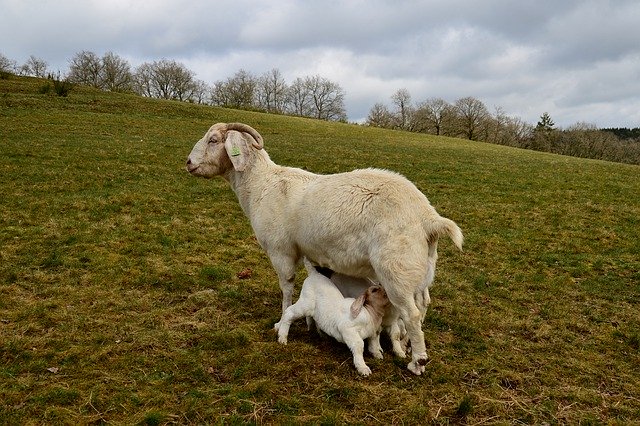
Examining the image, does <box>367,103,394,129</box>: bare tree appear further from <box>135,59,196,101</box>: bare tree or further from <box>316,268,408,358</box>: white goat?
<box>316,268,408,358</box>: white goat

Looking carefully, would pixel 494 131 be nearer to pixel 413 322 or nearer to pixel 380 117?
pixel 380 117

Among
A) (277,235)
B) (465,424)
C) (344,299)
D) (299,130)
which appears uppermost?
(299,130)

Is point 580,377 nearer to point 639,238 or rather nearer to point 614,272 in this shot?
point 614,272

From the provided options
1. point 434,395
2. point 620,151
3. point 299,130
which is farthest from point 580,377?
point 620,151

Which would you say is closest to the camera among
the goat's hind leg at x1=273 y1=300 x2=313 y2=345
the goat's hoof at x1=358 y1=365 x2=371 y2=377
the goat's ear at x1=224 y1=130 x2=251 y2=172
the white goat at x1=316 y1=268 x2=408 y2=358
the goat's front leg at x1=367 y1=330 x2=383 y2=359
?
the goat's hoof at x1=358 y1=365 x2=371 y2=377

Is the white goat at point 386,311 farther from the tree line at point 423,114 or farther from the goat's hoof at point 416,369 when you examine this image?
the tree line at point 423,114

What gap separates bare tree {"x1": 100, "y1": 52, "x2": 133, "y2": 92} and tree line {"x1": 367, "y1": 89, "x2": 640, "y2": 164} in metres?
46.1

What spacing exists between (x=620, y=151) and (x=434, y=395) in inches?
4079

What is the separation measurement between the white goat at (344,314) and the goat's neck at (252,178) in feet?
5.62

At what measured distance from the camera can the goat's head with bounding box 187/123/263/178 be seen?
289 inches

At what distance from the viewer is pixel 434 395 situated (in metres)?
5.26

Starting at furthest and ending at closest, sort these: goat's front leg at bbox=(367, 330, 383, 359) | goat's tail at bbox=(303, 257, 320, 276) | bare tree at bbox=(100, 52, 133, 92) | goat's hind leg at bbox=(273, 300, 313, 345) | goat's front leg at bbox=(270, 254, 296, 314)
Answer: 1. bare tree at bbox=(100, 52, 133, 92)
2. goat's front leg at bbox=(270, 254, 296, 314)
3. goat's tail at bbox=(303, 257, 320, 276)
4. goat's hind leg at bbox=(273, 300, 313, 345)
5. goat's front leg at bbox=(367, 330, 383, 359)

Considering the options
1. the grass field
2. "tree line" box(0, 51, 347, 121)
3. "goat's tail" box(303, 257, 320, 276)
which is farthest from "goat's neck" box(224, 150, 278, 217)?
"tree line" box(0, 51, 347, 121)

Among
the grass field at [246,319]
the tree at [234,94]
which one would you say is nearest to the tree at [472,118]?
the tree at [234,94]
